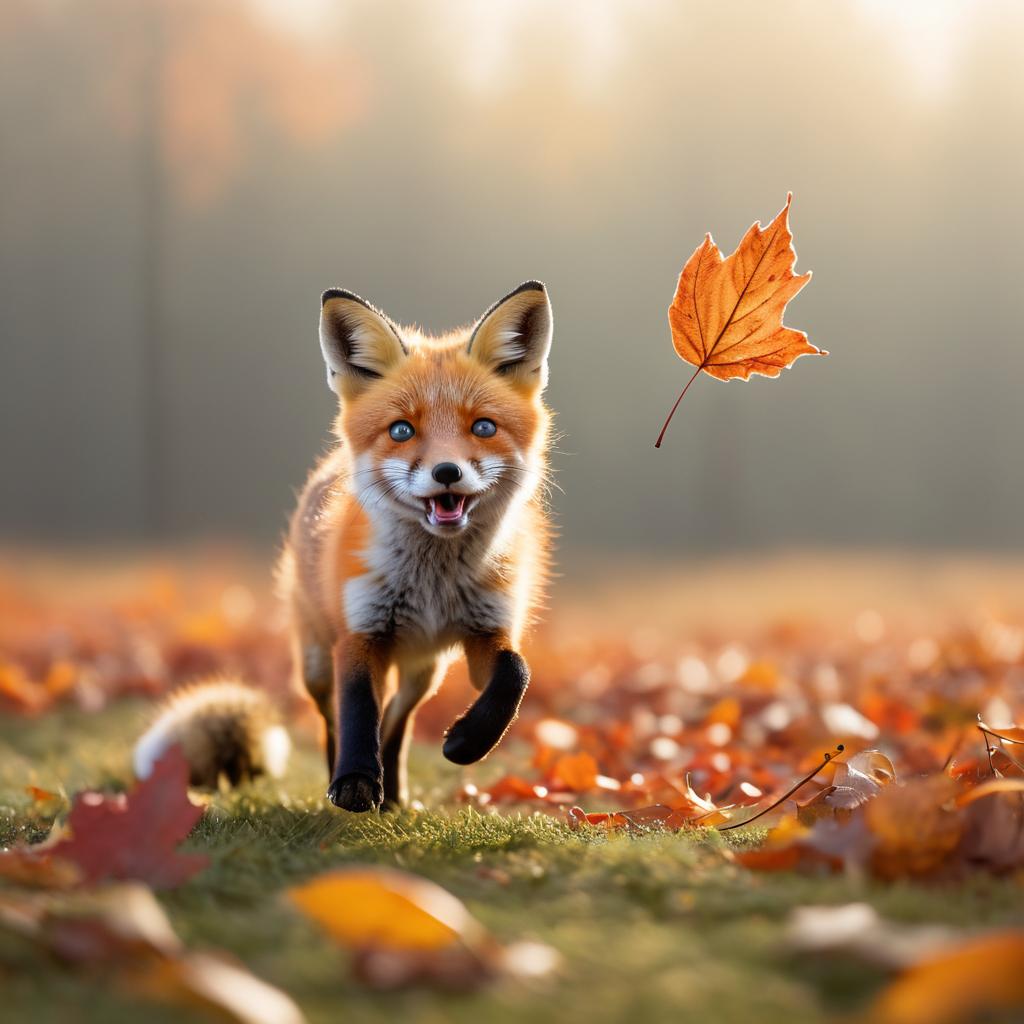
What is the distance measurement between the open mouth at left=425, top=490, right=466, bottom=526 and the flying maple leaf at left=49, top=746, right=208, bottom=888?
42.8 inches

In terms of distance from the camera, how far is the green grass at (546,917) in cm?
142

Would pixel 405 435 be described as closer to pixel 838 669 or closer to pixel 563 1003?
pixel 563 1003

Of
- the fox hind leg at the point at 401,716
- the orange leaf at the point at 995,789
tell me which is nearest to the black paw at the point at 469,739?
the fox hind leg at the point at 401,716

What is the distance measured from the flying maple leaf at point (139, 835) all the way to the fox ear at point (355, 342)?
5.10 feet

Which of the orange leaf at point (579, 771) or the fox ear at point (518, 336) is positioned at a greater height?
the fox ear at point (518, 336)

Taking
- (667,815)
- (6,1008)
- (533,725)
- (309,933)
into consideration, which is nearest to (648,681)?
(533,725)

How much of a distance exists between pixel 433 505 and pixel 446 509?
38mm

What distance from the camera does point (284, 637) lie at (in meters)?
8.21

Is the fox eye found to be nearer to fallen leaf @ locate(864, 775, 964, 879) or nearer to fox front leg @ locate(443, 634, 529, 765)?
fox front leg @ locate(443, 634, 529, 765)

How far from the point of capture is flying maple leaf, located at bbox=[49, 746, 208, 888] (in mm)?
2012

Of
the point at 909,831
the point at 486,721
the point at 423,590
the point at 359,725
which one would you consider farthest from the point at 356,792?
the point at 909,831

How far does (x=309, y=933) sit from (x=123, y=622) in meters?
7.95

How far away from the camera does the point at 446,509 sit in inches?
117

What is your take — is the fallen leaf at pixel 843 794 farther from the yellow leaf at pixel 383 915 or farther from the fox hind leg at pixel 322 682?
the fox hind leg at pixel 322 682
